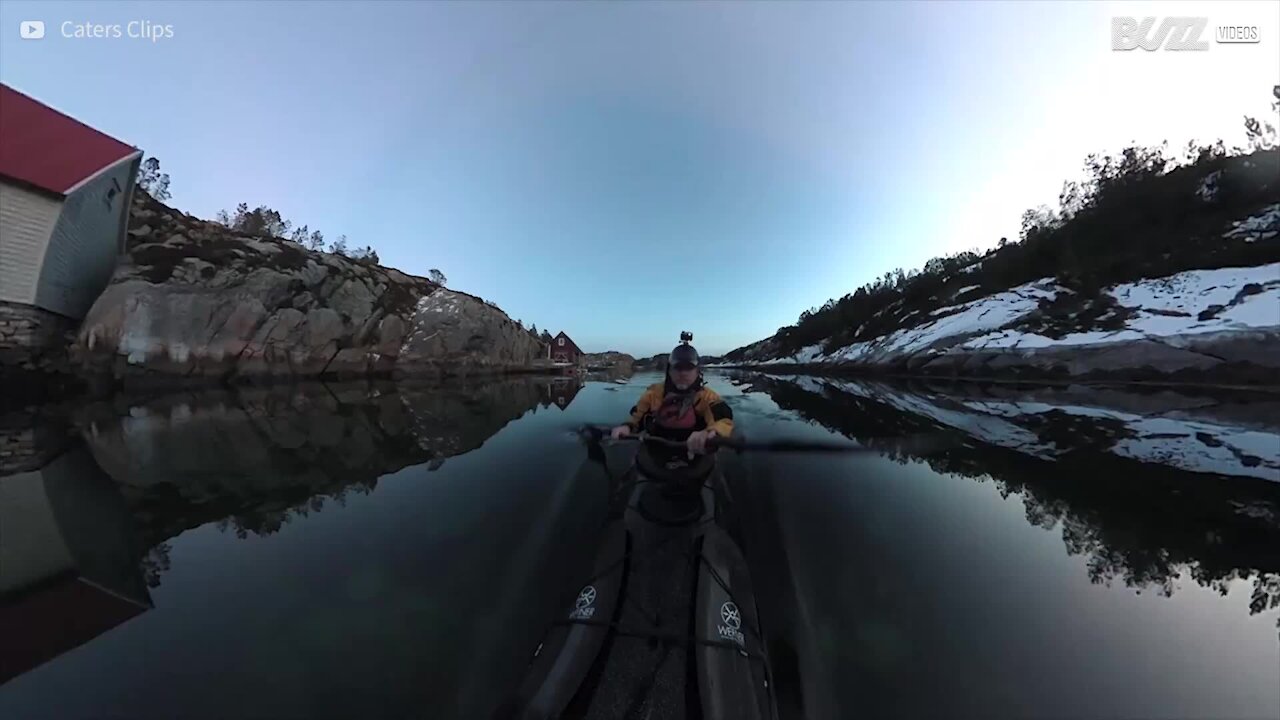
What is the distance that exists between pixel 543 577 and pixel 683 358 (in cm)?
439

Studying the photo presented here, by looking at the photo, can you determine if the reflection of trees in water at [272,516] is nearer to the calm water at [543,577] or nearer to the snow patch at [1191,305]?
the calm water at [543,577]

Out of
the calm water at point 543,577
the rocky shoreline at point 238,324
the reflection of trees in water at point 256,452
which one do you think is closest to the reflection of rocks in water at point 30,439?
the calm water at point 543,577

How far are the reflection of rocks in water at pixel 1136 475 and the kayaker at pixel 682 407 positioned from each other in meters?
6.09

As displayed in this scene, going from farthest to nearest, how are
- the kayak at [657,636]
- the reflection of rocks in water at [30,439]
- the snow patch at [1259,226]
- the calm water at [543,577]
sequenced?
the snow patch at [1259,226] < the reflection of rocks in water at [30,439] < the calm water at [543,577] < the kayak at [657,636]

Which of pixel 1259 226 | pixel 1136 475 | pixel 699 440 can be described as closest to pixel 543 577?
pixel 699 440

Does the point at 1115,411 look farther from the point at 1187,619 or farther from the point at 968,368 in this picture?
the point at 968,368

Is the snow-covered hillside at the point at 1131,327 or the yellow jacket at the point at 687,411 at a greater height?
the snow-covered hillside at the point at 1131,327

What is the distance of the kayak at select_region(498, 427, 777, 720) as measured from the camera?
3713 millimetres

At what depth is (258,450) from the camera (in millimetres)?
13781

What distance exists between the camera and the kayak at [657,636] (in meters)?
3.71

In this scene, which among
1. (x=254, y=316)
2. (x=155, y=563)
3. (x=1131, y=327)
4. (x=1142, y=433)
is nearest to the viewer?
(x=155, y=563)

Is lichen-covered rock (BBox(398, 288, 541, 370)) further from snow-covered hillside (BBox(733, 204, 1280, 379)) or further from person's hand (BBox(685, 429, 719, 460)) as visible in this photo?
snow-covered hillside (BBox(733, 204, 1280, 379))

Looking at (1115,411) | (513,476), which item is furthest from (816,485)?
(1115,411)

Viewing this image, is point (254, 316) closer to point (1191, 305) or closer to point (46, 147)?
point (46, 147)
